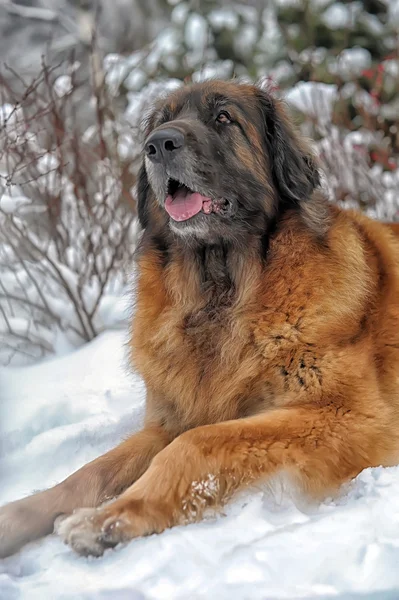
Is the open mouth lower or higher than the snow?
lower

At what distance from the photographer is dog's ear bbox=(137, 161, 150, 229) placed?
330cm

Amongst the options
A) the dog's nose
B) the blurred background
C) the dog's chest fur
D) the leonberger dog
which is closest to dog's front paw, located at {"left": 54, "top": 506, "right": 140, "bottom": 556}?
the leonberger dog

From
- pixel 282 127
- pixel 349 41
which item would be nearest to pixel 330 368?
pixel 282 127

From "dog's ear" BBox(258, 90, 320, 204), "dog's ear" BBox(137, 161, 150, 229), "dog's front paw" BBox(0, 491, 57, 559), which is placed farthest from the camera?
"dog's ear" BBox(137, 161, 150, 229)

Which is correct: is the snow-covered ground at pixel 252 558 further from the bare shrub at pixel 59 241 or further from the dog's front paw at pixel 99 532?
the bare shrub at pixel 59 241

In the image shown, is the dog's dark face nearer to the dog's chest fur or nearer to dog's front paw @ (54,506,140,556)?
the dog's chest fur

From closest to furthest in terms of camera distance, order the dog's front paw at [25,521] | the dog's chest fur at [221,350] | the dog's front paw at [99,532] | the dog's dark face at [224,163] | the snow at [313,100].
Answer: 1. the dog's front paw at [99,532]
2. the dog's front paw at [25,521]
3. the dog's chest fur at [221,350]
4. the dog's dark face at [224,163]
5. the snow at [313,100]

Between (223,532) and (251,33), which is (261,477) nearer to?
(223,532)

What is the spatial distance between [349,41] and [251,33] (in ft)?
7.97

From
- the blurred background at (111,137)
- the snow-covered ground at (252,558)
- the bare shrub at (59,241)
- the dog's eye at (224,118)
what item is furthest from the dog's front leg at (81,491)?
the bare shrub at (59,241)

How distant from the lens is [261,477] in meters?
2.28

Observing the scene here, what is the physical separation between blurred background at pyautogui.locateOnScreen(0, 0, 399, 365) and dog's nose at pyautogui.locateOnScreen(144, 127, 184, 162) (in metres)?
0.86

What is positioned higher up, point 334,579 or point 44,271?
point 44,271

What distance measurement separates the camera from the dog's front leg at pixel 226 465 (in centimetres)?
206
